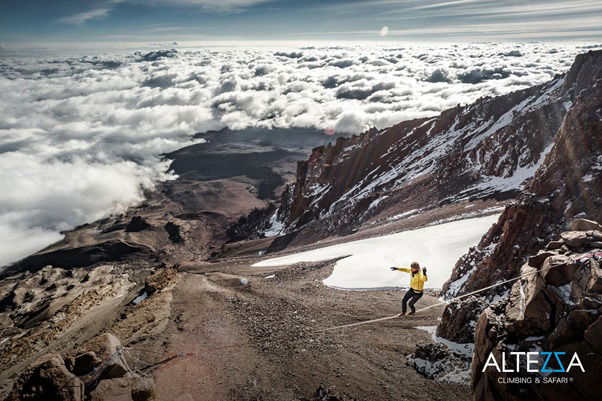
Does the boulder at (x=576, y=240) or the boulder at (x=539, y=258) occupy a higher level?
the boulder at (x=576, y=240)

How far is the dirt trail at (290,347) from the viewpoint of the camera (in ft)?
46.3

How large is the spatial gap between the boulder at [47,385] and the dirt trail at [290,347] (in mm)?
3166

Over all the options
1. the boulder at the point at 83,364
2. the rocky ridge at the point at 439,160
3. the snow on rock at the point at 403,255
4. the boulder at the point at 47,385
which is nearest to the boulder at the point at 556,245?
the snow on rock at the point at 403,255

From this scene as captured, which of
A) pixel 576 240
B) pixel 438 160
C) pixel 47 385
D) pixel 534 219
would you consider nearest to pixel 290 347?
pixel 47 385

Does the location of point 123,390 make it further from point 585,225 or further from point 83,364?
point 585,225

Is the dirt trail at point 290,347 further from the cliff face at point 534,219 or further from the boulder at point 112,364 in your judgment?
the cliff face at point 534,219

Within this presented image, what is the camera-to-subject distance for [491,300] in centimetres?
1716

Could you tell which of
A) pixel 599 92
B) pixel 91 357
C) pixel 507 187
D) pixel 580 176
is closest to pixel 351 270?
pixel 580 176

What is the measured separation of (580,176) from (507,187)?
32177mm

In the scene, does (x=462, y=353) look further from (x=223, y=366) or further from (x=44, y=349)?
(x=44, y=349)

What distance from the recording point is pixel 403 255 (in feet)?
106

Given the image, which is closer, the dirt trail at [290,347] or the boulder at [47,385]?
the boulder at [47,385]

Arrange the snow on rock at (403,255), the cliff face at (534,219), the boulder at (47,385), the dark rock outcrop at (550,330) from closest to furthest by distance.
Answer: the dark rock outcrop at (550,330) < the boulder at (47,385) < the cliff face at (534,219) < the snow on rock at (403,255)

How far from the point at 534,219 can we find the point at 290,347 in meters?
17.2
